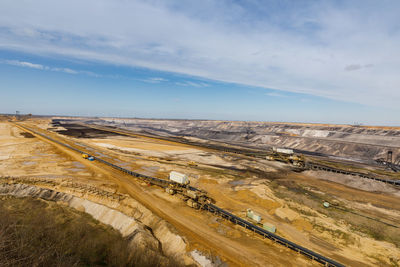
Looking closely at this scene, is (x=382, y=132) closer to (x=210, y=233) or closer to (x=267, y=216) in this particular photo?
(x=267, y=216)

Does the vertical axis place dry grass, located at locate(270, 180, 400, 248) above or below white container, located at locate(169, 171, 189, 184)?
below

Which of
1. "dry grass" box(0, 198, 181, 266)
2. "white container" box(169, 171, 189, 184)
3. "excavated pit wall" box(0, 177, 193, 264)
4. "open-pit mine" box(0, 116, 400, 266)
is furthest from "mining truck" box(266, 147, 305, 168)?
"dry grass" box(0, 198, 181, 266)

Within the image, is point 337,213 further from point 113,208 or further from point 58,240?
point 58,240

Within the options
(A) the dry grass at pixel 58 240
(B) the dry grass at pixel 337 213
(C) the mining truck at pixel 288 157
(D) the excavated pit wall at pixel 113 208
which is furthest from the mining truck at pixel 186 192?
(C) the mining truck at pixel 288 157

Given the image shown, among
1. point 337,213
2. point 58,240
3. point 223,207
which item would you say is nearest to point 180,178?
point 223,207

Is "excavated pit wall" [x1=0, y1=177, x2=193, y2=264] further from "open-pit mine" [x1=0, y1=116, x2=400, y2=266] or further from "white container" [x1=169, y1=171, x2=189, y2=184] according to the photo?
"white container" [x1=169, y1=171, x2=189, y2=184]

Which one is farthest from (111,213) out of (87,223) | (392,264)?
(392,264)

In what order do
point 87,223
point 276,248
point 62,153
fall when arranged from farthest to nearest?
point 62,153 → point 87,223 → point 276,248
